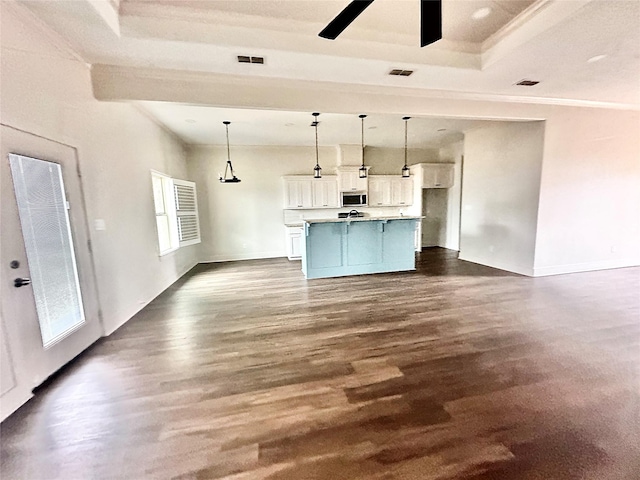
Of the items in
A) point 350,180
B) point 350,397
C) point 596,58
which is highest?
point 596,58

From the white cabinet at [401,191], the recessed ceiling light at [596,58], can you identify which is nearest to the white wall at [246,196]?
the white cabinet at [401,191]

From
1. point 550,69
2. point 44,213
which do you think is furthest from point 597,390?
point 44,213

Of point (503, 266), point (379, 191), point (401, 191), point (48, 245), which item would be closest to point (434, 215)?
point (401, 191)

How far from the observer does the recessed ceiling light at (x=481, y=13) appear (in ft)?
8.64

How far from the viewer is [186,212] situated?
19.6 feet

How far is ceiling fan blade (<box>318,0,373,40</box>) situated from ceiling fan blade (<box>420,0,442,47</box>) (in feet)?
1.21

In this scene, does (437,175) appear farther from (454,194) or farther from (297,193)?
(297,193)

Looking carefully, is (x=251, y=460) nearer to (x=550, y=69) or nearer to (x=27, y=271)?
(x=27, y=271)

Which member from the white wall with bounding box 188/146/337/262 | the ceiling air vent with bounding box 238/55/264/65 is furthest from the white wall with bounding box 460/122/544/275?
the ceiling air vent with bounding box 238/55/264/65

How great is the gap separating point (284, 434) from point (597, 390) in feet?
7.65

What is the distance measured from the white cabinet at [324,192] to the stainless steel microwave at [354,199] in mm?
290

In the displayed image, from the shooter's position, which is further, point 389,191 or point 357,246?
point 389,191

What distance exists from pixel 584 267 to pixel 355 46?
5904 mm

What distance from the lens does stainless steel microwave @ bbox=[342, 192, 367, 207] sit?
773 cm
